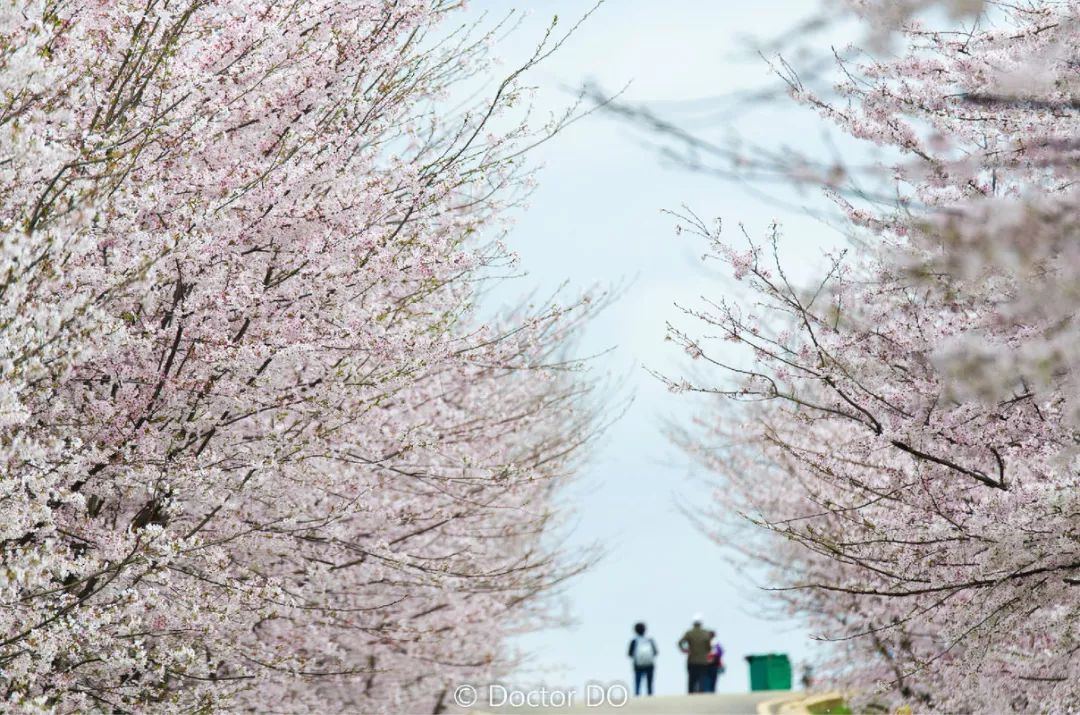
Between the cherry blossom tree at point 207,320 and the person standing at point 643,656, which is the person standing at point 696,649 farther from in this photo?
the cherry blossom tree at point 207,320

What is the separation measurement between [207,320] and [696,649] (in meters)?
17.3

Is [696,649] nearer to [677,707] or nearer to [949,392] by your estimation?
[677,707]

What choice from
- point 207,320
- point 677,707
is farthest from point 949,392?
point 677,707

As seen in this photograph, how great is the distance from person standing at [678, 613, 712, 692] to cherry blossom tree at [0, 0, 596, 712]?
14.1 m

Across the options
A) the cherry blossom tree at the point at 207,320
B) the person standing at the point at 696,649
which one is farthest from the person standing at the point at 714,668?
the cherry blossom tree at the point at 207,320

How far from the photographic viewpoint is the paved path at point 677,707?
847 inches

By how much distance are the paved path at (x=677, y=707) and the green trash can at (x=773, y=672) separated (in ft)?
5.95

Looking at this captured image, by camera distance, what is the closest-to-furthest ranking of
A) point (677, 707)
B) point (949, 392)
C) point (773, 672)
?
point (949, 392)
point (677, 707)
point (773, 672)

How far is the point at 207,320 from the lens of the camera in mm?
8227

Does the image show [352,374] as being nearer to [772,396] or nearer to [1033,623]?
[772,396]

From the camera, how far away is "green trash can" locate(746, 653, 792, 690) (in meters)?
26.6

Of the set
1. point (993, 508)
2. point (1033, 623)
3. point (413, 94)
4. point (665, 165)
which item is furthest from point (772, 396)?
point (665, 165)

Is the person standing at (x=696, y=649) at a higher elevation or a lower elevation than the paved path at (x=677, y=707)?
higher

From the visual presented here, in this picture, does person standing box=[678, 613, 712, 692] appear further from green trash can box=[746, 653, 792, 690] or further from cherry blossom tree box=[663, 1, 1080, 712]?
cherry blossom tree box=[663, 1, 1080, 712]
